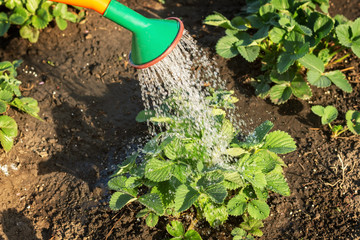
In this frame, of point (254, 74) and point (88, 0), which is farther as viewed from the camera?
point (254, 74)

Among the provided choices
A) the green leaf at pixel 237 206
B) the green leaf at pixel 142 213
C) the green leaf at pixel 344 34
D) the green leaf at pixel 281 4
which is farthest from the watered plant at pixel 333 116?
the green leaf at pixel 142 213

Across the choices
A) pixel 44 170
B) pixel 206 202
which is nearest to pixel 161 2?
pixel 44 170

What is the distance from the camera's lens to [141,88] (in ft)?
10.7

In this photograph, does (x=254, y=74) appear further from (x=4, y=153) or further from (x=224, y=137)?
(x=4, y=153)

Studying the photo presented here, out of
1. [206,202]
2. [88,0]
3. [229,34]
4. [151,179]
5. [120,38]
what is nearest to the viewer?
[88,0]

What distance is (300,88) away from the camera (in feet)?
9.55

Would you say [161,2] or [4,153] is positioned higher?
[161,2]

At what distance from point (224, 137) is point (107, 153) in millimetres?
928

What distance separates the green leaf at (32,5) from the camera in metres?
3.37

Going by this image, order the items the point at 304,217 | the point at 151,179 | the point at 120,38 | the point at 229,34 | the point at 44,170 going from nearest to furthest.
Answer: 1. the point at 151,179
2. the point at 304,217
3. the point at 44,170
4. the point at 229,34
5. the point at 120,38

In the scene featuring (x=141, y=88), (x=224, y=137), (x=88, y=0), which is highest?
(x=88, y=0)

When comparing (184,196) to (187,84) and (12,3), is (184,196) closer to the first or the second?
(187,84)

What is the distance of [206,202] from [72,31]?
2.20m

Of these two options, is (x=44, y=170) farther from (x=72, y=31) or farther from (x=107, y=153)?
(x=72, y=31)
